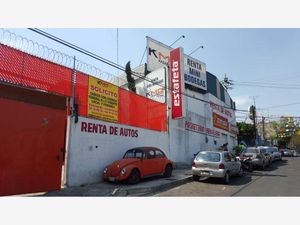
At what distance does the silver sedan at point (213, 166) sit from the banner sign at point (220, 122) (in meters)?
14.0

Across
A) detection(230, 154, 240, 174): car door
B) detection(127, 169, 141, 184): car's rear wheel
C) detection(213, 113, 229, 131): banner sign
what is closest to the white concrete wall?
detection(127, 169, 141, 184): car's rear wheel

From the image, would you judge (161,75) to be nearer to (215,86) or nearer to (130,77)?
(130,77)

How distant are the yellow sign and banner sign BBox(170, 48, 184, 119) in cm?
593

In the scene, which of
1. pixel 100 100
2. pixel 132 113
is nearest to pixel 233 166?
pixel 132 113

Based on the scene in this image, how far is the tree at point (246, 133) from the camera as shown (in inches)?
1879

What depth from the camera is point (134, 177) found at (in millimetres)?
11812

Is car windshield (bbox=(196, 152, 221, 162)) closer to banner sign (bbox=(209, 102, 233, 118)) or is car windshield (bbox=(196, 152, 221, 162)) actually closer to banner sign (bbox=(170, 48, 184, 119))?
banner sign (bbox=(170, 48, 184, 119))

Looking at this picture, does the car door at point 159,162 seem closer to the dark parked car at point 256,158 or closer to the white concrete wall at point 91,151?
the white concrete wall at point 91,151

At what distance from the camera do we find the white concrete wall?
1152cm

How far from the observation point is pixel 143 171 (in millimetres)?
12336

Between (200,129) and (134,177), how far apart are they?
1299 cm

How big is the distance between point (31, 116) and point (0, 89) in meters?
1.44

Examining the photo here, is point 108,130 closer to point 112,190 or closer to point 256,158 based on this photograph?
point 112,190

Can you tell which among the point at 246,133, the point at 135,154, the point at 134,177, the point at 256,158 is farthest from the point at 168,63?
the point at 246,133
